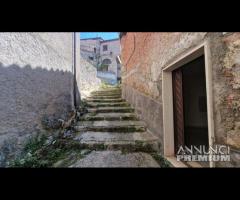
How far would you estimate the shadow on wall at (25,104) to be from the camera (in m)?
2.32

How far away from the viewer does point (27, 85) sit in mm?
2811

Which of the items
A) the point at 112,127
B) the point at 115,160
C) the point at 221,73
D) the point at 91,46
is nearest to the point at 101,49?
the point at 91,46

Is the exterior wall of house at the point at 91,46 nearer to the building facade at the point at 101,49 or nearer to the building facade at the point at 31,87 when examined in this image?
the building facade at the point at 101,49

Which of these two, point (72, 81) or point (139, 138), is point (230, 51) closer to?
point (139, 138)

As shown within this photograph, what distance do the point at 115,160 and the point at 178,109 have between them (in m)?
1.28

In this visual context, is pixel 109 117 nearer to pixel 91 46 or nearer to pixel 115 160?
pixel 115 160

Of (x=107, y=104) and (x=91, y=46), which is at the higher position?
(x=91, y=46)

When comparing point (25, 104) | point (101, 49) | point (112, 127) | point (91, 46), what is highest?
point (91, 46)

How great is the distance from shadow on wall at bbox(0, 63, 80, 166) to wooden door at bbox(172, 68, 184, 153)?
8.08ft

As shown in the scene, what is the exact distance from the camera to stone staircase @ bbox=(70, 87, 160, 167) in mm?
2482

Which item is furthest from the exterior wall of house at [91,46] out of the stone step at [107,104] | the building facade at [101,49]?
the stone step at [107,104]
